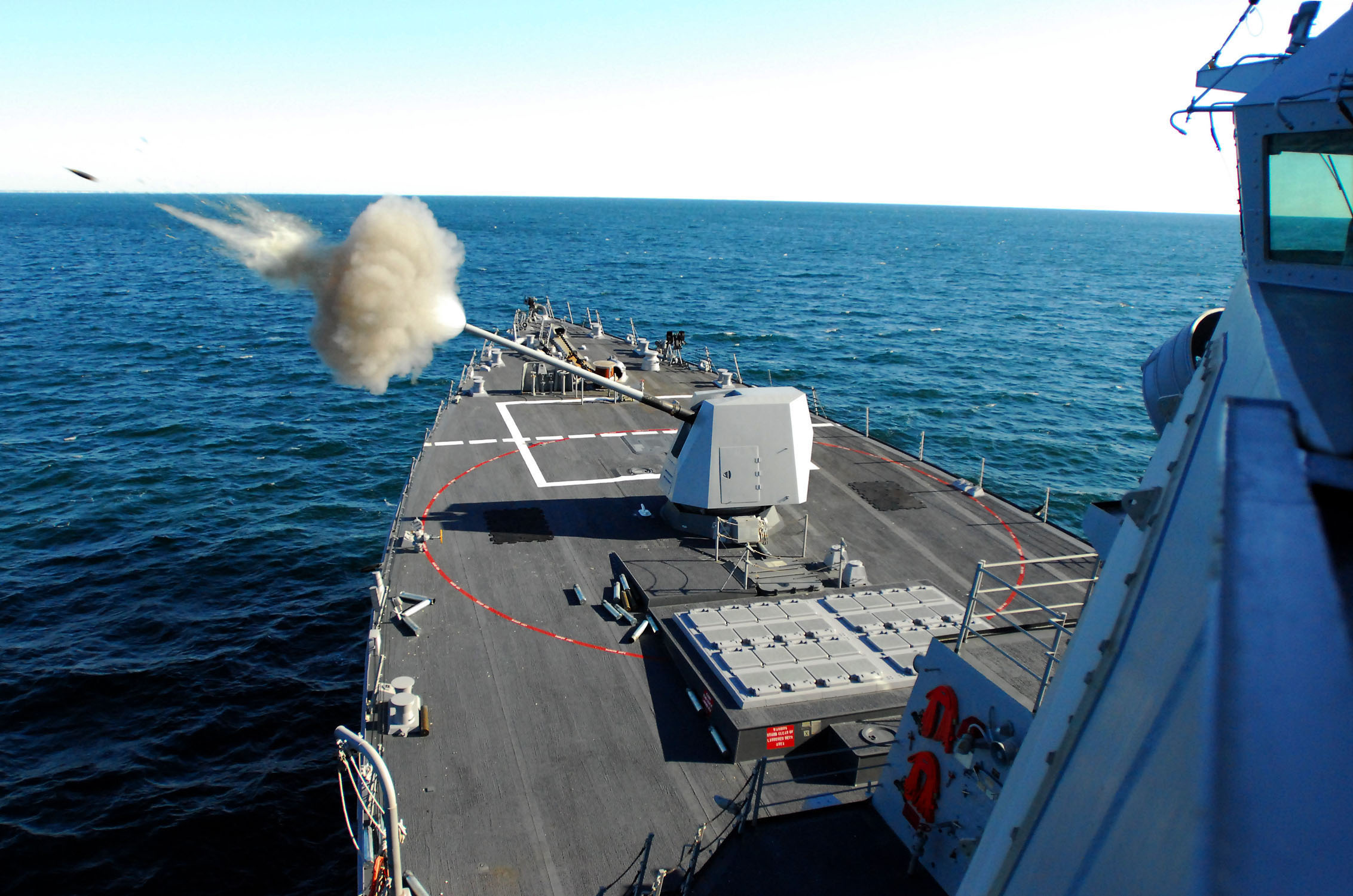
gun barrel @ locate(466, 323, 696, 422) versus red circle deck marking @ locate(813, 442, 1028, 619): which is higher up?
gun barrel @ locate(466, 323, 696, 422)

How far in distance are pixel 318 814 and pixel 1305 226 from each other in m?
17.7

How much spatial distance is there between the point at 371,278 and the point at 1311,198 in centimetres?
1059

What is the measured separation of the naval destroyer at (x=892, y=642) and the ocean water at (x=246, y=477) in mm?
3119

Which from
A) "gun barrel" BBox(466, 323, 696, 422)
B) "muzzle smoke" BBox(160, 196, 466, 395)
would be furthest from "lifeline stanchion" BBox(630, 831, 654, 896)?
"gun barrel" BBox(466, 323, 696, 422)

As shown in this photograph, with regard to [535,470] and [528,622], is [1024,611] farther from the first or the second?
[535,470]

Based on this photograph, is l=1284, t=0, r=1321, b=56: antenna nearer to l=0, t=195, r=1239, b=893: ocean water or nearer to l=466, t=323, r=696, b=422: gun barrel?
l=466, t=323, r=696, b=422: gun barrel

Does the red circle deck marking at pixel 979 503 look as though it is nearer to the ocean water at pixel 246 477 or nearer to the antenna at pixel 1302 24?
the antenna at pixel 1302 24

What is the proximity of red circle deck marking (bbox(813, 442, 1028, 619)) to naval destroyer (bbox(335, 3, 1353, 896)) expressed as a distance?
113 millimetres

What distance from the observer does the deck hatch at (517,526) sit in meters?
17.5

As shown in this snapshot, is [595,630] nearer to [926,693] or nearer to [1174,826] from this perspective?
[926,693]

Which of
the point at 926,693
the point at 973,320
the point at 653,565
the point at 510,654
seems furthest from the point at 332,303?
the point at 973,320

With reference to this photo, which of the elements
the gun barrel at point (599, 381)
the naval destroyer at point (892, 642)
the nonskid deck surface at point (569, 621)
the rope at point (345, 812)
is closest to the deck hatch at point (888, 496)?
the naval destroyer at point (892, 642)

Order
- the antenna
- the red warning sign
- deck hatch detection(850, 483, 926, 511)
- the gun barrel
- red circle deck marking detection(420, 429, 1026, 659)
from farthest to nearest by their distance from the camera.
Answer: deck hatch detection(850, 483, 926, 511) → the gun barrel → red circle deck marking detection(420, 429, 1026, 659) → the red warning sign → the antenna

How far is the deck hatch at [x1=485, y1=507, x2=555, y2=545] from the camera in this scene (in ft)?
57.3
